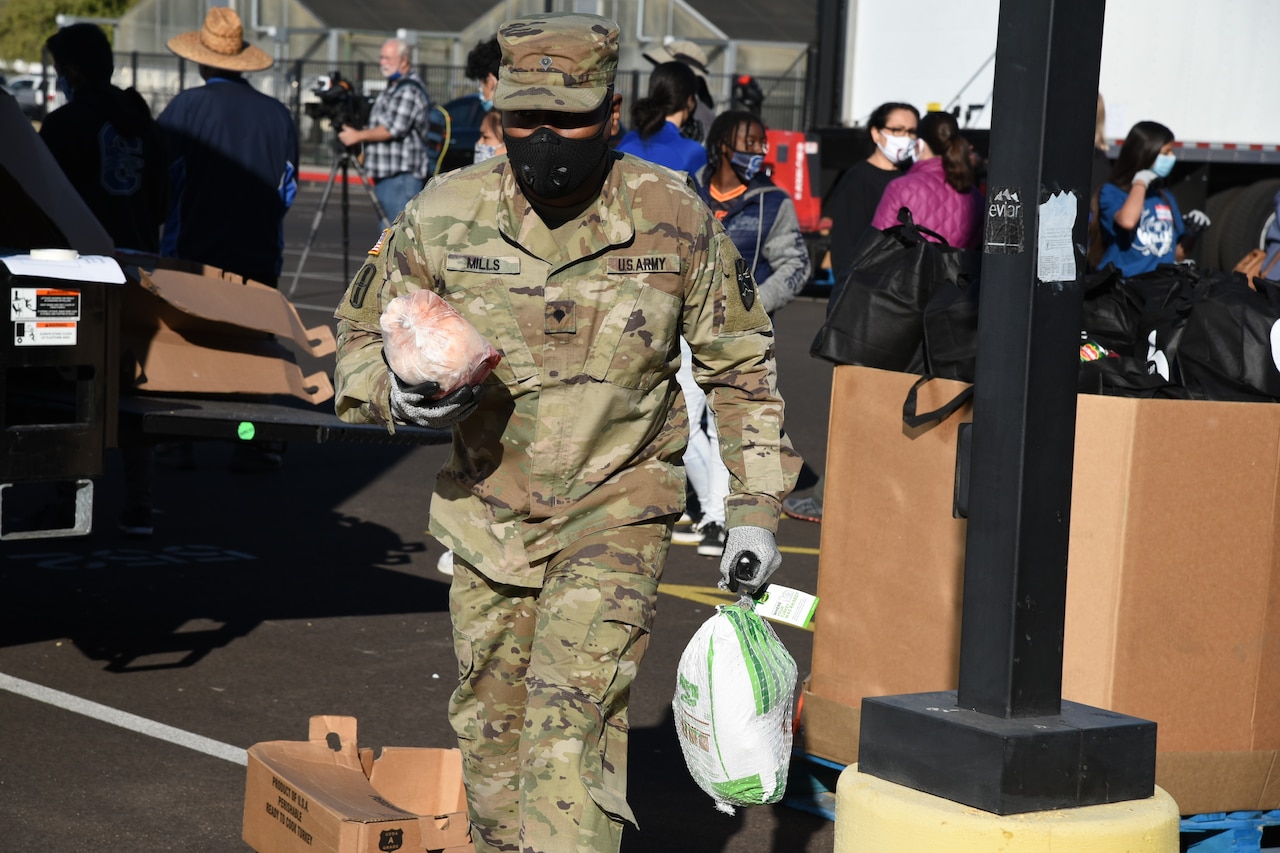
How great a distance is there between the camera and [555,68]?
3.35 meters

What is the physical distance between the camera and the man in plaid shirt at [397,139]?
36.4 feet

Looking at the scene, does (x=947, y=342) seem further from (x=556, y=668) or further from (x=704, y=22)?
(x=704, y=22)

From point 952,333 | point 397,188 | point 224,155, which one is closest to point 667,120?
point 224,155

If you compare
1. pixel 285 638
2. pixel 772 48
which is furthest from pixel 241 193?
pixel 772 48

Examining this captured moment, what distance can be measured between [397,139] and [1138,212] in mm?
4889

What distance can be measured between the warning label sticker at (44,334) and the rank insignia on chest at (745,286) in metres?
2.35

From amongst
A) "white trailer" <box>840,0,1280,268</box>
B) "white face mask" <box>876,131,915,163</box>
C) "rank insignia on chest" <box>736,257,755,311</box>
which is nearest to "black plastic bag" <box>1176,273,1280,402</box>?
"rank insignia on chest" <box>736,257,755,311</box>

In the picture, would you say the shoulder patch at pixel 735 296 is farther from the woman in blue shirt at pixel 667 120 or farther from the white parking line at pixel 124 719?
the woman in blue shirt at pixel 667 120

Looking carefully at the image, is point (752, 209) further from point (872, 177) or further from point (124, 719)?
point (124, 719)

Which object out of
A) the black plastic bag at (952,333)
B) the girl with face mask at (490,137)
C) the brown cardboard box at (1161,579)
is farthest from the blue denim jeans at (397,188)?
the brown cardboard box at (1161,579)

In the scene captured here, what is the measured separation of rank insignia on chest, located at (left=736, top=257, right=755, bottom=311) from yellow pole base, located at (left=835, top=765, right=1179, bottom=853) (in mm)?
1051

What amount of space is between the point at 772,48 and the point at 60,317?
39.8 m

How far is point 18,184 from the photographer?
5.31 metres

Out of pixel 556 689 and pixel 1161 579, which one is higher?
pixel 1161 579
